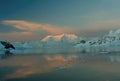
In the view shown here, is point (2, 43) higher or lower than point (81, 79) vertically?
higher

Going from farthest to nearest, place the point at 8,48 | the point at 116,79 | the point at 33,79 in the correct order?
the point at 8,48 → the point at 33,79 → the point at 116,79

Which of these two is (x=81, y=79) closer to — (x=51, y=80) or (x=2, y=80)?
(x=51, y=80)

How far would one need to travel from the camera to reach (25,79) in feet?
59.8

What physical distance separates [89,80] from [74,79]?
1.31 m

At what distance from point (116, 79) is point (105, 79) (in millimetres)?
824

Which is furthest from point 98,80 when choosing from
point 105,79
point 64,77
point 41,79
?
point 41,79

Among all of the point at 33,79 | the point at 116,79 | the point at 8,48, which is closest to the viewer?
the point at 116,79

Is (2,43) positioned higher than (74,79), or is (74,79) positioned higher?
(2,43)

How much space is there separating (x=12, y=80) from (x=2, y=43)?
81.4 m

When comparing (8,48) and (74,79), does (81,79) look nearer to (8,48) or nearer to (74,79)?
(74,79)

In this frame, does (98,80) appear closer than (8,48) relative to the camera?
Yes

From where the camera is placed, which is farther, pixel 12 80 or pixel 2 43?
pixel 2 43

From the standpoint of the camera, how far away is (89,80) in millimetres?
17125

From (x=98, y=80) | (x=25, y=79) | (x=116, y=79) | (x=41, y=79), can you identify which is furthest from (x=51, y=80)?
(x=116, y=79)
